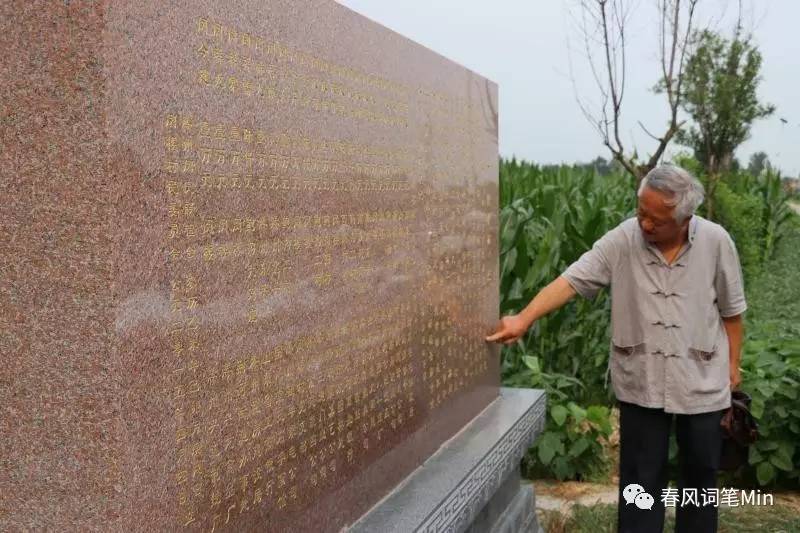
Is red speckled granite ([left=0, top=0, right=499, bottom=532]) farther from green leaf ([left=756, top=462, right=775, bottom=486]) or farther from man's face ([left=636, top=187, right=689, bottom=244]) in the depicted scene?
green leaf ([left=756, top=462, right=775, bottom=486])

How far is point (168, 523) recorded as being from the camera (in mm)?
1593

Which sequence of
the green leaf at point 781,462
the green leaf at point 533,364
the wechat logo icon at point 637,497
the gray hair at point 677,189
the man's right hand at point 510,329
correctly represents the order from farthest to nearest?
1. the green leaf at point 533,364
2. the green leaf at point 781,462
3. the man's right hand at point 510,329
4. the wechat logo icon at point 637,497
5. the gray hair at point 677,189

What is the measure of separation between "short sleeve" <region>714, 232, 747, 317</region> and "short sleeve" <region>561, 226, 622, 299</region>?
35 cm

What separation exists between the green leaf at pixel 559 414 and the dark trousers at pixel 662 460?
1.03 m

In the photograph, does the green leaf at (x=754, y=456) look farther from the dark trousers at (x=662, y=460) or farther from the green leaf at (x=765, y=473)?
the dark trousers at (x=662, y=460)

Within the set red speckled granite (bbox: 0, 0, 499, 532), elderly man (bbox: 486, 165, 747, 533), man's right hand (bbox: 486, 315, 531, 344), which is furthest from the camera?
man's right hand (bbox: 486, 315, 531, 344)

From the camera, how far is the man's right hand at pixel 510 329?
3411 millimetres

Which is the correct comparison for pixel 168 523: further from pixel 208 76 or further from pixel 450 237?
pixel 450 237

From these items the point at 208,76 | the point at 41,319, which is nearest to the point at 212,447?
the point at 41,319

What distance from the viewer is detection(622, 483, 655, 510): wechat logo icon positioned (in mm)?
3191

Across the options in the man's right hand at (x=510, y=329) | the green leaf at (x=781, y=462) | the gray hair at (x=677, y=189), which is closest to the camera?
the gray hair at (x=677, y=189)

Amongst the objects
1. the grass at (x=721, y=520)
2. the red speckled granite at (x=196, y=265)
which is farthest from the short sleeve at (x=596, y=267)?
the grass at (x=721, y=520)

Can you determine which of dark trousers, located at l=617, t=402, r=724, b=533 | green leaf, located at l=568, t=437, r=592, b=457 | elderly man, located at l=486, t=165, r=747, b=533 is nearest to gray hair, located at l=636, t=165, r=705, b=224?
elderly man, located at l=486, t=165, r=747, b=533

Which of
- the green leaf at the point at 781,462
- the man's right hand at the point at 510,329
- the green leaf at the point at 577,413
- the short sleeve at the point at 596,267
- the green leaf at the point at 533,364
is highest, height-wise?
the short sleeve at the point at 596,267
